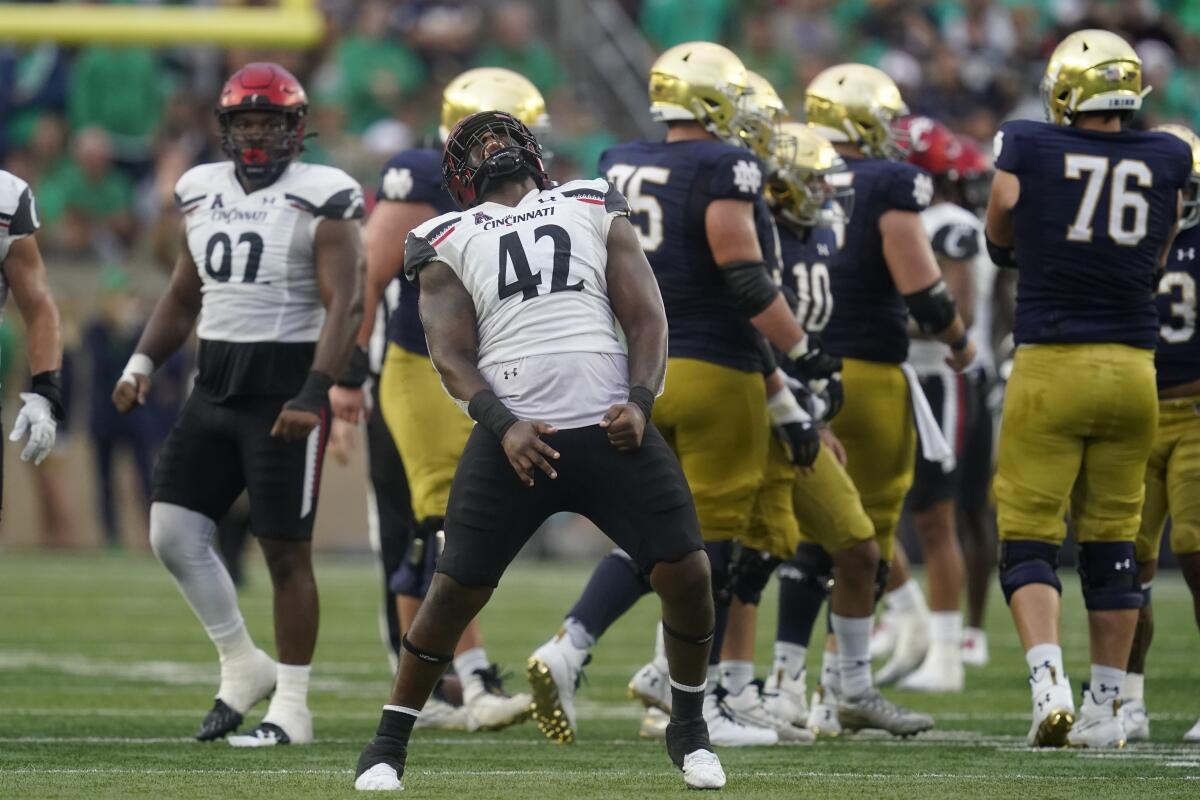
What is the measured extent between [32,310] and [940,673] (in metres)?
4.04

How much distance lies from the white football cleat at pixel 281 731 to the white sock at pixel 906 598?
285 centimetres

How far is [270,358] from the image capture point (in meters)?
6.79

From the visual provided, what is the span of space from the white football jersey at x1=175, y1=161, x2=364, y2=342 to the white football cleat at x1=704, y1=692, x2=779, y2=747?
174 centimetres

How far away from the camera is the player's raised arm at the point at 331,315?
21.6ft

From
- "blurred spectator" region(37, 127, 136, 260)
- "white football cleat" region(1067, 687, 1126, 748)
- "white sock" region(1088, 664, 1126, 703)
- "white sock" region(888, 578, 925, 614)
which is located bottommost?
"white football cleat" region(1067, 687, 1126, 748)

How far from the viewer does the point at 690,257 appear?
6.80 m

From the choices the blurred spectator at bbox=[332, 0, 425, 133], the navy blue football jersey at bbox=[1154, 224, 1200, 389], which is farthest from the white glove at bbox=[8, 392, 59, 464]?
the blurred spectator at bbox=[332, 0, 425, 133]

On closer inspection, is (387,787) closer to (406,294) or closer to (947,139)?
(406,294)

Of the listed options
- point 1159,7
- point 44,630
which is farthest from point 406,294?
point 1159,7

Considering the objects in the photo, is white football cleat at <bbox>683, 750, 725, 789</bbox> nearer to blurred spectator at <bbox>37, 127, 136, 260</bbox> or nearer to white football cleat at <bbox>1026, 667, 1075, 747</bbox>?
white football cleat at <bbox>1026, 667, 1075, 747</bbox>

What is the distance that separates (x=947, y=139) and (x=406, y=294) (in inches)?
110

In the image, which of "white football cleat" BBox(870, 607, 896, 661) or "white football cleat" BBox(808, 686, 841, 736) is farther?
"white football cleat" BBox(870, 607, 896, 661)

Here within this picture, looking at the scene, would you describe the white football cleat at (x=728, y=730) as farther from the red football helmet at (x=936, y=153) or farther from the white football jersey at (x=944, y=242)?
the red football helmet at (x=936, y=153)

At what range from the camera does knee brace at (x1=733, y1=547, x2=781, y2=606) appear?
281 inches
